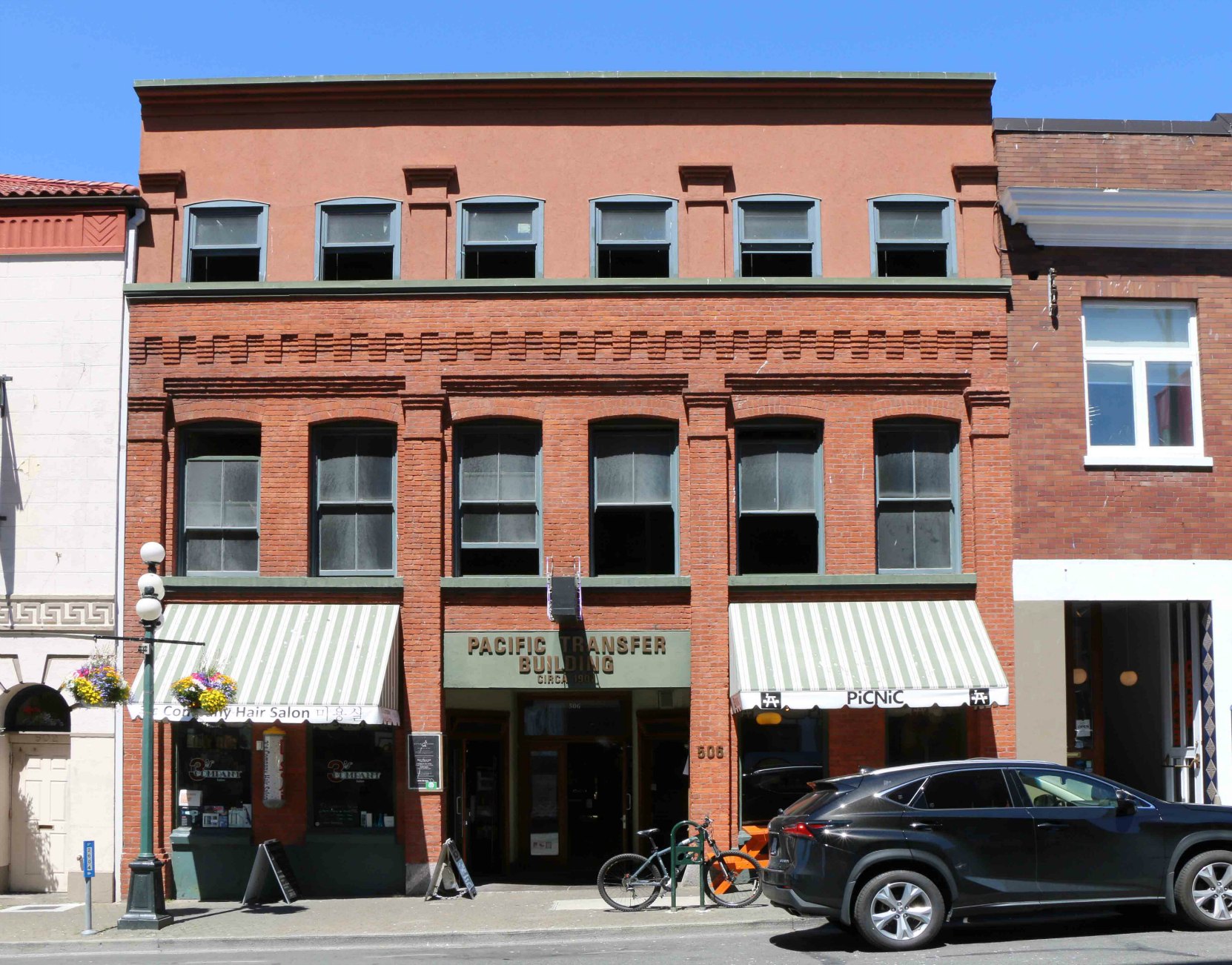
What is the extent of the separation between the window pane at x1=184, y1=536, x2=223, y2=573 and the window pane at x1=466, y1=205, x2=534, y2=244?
220 inches

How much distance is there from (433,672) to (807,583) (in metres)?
5.20

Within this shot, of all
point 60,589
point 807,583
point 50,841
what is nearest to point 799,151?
point 807,583

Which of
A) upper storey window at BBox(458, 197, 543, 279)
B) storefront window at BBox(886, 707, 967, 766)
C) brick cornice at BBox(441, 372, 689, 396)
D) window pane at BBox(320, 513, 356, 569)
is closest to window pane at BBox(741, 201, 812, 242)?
brick cornice at BBox(441, 372, 689, 396)

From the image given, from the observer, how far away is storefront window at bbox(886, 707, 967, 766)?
62.9ft

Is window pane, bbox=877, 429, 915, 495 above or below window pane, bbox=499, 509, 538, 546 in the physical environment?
above

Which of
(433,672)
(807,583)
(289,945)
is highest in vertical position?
(807,583)

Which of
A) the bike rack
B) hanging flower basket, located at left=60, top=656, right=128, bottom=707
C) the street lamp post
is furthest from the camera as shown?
hanging flower basket, located at left=60, top=656, right=128, bottom=707

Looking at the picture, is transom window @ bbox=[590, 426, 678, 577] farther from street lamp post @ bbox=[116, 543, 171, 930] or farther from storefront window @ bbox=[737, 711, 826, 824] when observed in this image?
street lamp post @ bbox=[116, 543, 171, 930]

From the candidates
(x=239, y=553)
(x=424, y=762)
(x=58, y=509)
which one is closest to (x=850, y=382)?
(x=424, y=762)

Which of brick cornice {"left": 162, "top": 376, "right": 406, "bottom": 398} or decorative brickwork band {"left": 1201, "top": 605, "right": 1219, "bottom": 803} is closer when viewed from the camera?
decorative brickwork band {"left": 1201, "top": 605, "right": 1219, "bottom": 803}

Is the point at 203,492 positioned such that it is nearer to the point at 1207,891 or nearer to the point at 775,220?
the point at 775,220

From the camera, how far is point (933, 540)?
64.0 feet

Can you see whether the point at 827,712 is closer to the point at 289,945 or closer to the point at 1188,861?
the point at 1188,861

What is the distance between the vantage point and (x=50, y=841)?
769 inches
